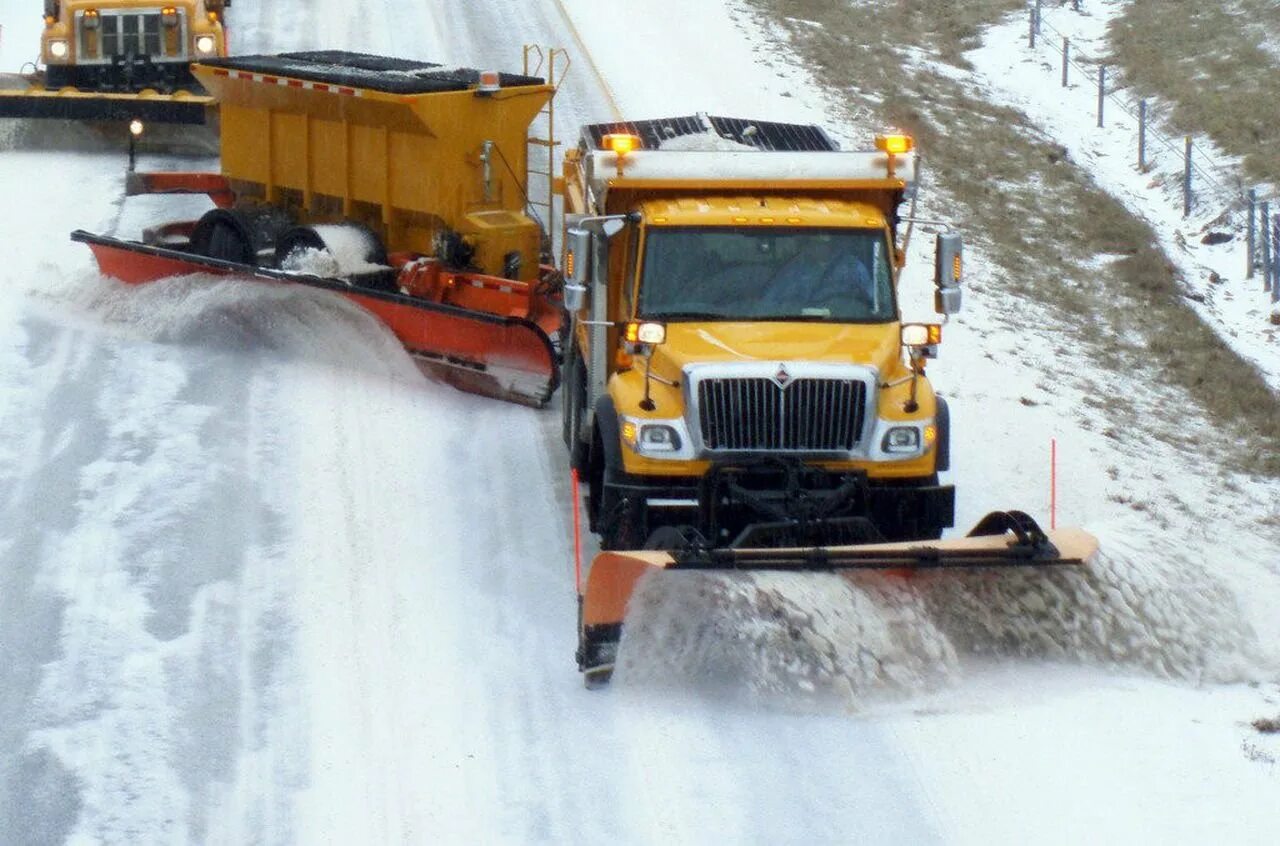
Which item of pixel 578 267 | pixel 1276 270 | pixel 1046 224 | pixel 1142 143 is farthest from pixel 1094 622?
pixel 1142 143

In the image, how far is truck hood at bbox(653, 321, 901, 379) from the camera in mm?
9039

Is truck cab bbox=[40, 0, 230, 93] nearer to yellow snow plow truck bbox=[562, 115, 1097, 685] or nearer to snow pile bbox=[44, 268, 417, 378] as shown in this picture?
snow pile bbox=[44, 268, 417, 378]

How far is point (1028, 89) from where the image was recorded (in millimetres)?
28250

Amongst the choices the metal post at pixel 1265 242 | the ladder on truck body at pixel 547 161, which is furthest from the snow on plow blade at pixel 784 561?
the metal post at pixel 1265 242

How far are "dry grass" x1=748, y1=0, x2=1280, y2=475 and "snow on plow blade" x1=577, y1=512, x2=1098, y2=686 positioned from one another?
19.6 ft

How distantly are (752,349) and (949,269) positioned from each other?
4.34ft

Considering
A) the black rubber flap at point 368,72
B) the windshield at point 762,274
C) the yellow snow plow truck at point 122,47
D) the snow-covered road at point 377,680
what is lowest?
the snow-covered road at point 377,680

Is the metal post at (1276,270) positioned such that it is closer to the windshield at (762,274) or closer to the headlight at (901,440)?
the windshield at (762,274)

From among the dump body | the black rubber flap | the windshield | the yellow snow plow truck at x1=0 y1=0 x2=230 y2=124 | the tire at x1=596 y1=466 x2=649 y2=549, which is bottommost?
the tire at x1=596 y1=466 x2=649 y2=549

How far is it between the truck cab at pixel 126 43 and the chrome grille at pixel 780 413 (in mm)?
13234

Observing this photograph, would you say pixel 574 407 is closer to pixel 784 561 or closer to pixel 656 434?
pixel 656 434

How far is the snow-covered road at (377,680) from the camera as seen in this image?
715cm

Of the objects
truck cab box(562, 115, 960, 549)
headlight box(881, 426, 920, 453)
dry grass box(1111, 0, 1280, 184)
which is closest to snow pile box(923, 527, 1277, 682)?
truck cab box(562, 115, 960, 549)

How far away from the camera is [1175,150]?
2495cm
